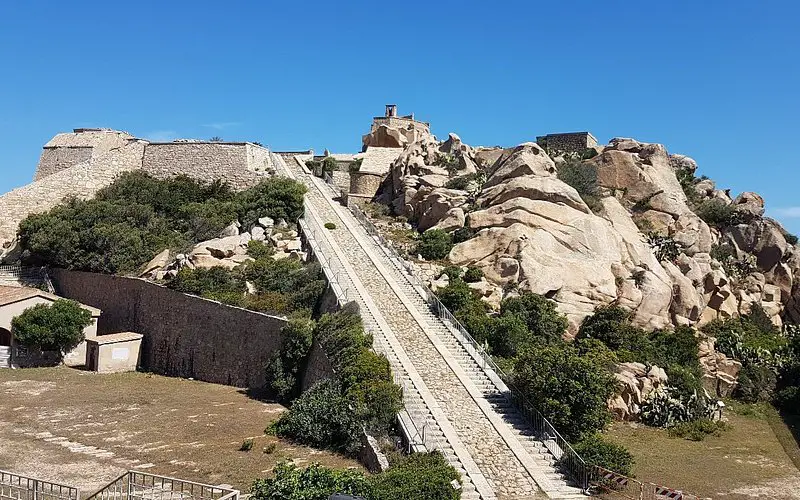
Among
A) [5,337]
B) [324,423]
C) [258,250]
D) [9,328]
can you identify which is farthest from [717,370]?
[5,337]

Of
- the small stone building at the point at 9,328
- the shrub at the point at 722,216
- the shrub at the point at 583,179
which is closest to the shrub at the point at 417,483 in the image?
the small stone building at the point at 9,328

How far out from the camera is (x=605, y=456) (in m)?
18.0

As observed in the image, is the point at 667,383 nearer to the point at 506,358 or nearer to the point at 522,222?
the point at 506,358

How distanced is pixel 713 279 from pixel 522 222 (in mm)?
11944

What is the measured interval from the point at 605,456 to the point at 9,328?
93.0 ft

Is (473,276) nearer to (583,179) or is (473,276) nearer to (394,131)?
(583,179)

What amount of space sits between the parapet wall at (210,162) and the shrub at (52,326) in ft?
51.2

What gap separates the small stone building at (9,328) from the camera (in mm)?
32594

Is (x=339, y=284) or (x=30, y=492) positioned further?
(x=339, y=284)

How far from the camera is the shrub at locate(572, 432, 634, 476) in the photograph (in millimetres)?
17859

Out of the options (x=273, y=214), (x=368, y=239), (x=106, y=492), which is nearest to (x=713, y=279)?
(x=368, y=239)

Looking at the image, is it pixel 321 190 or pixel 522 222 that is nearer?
pixel 522 222

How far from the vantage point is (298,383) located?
26234 millimetres

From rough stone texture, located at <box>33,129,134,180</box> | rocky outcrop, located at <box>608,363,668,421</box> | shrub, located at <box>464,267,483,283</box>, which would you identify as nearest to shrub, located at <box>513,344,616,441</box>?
rocky outcrop, located at <box>608,363,668,421</box>
